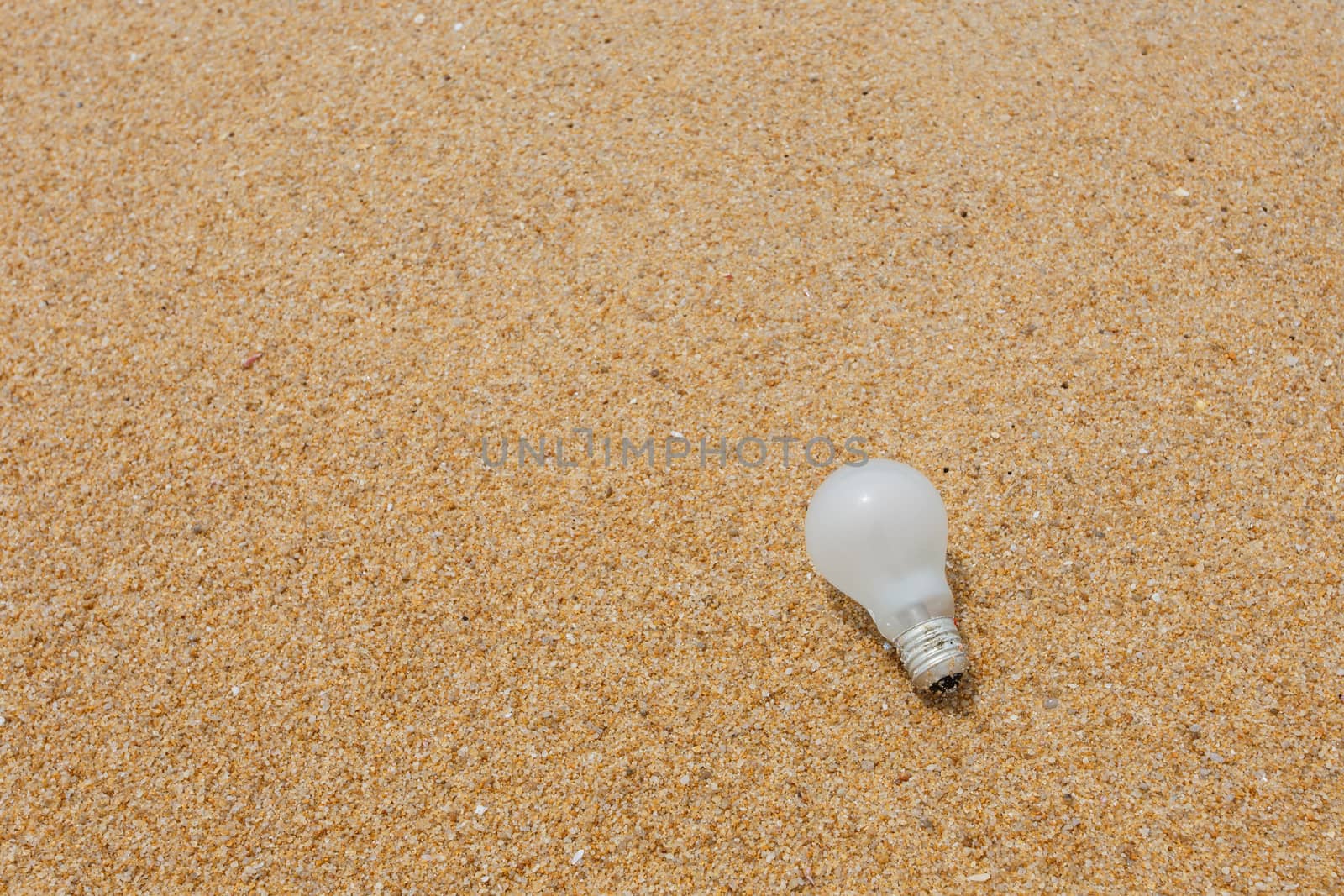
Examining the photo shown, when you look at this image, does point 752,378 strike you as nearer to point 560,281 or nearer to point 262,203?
point 560,281

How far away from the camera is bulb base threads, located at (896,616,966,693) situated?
119 cm

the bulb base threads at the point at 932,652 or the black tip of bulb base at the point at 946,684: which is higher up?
the bulb base threads at the point at 932,652

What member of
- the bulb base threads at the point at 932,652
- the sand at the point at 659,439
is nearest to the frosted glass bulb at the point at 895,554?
the bulb base threads at the point at 932,652

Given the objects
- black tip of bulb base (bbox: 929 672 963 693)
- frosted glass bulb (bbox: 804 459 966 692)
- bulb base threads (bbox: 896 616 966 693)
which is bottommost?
black tip of bulb base (bbox: 929 672 963 693)

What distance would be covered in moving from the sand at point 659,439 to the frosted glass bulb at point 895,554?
0.12 metres

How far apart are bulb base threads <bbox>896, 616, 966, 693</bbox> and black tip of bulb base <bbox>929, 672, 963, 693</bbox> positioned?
0.7 inches

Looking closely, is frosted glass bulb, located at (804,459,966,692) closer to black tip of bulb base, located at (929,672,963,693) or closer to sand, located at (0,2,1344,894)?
black tip of bulb base, located at (929,672,963,693)

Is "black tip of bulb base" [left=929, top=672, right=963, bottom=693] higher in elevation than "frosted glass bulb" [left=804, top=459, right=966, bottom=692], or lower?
lower

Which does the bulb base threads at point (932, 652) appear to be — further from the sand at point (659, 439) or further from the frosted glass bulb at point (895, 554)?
the sand at point (659, 439)

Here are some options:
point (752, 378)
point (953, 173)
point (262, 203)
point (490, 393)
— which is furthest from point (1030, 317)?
point (262, 203)

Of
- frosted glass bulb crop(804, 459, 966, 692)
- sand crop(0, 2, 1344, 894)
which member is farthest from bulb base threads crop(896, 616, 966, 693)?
sand crop(0, 2, 1344, 894)

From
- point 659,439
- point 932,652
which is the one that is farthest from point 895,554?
point 659,439

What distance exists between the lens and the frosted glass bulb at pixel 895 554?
3.90ft

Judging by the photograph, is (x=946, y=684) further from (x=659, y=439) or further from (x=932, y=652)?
(x=659, y=439)
